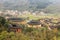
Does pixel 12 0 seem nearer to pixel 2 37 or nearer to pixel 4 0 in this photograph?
pixel 4 0

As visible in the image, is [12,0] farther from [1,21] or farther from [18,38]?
[18,38]

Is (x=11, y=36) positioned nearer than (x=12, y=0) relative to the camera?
Yes

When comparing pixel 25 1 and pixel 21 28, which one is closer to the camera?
pixel 21 28

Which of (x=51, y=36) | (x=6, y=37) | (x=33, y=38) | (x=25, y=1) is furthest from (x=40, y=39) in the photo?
(x=25, y=1)

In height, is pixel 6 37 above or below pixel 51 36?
above

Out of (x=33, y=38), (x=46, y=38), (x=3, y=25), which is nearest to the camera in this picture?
(x=33, y=38)

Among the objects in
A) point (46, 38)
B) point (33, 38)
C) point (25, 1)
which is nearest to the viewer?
point (33, 38)

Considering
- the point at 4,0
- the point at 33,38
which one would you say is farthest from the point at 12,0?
the point at 33,38

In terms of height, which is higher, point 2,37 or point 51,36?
point 2,37

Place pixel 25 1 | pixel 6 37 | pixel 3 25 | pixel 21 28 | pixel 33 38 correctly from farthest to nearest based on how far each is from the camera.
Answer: pixel 25 1, pixel 21 28, pixel 3 25, pixel 33 38, pixel 6 37
